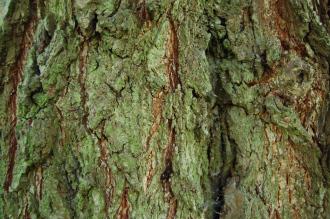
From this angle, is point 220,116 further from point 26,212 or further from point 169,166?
point 26,212

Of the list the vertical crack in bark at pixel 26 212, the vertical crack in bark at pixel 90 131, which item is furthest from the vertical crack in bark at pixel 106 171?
the vertical crack in bark at pixel 26 212

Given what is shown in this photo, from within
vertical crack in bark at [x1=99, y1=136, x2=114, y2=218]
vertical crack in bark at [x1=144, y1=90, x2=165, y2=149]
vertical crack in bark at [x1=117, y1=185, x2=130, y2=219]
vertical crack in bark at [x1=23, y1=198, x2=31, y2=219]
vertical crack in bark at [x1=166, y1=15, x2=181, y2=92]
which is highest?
vertical crack in bark at [x1=166, y1=15, x2=181, y2=92]

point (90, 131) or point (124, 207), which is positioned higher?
point (90, 131)

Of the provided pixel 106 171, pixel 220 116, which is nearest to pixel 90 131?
pixel 106 171

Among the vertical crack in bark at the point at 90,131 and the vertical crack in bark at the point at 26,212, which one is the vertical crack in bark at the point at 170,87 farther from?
the vertical crack in bark at the point at 26,212

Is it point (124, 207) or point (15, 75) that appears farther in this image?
point (15, 75)

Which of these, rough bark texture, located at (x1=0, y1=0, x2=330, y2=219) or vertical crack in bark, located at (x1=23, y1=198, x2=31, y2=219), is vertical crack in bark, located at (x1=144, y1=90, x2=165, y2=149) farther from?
vertical crack in bark, located at (x1=23, y1=198, x2=31, y2=219)

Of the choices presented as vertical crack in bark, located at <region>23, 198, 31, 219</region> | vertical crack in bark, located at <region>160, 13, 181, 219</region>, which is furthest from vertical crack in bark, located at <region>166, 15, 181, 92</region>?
vertical crack in bark, located at <region>23, 198, 31, 219</region>
